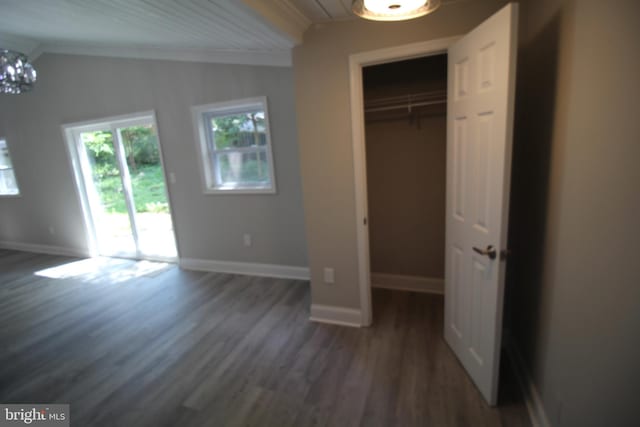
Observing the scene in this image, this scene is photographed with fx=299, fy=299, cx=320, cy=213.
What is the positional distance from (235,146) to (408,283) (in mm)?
2458

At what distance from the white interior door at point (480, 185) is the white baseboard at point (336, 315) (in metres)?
0.77

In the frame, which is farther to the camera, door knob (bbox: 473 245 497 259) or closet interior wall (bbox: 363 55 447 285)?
closet interior wall (bbox: 363 55 447 285)

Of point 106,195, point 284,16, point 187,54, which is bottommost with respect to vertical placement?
point 106,195

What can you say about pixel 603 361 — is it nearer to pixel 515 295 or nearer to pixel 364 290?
pixel 515 295

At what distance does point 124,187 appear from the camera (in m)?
4.20

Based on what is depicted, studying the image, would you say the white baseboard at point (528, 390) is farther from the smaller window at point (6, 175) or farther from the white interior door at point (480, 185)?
the smaller window at point (6, 175)

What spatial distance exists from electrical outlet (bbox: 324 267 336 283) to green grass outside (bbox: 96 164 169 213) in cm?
264

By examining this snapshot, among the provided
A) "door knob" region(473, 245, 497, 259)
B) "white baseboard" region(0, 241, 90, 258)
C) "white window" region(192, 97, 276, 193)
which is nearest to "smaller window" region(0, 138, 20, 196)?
"white baseboard" region(0, 241, 90, 258)

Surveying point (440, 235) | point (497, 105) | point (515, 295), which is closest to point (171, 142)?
point (440, 235)

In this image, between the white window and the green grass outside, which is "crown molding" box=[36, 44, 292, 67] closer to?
the white window

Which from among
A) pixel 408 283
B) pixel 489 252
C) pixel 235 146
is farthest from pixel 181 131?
pixel 489 252

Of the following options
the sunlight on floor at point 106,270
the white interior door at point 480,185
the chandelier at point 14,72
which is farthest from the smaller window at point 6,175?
the white interior door at point 480,185

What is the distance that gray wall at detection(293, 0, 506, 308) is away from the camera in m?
1.86

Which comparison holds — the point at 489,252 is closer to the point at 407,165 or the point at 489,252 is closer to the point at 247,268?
the point at 407,165
